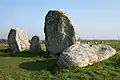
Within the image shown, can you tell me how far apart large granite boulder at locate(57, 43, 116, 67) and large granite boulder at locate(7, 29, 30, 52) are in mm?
12466

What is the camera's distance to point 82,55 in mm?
21969

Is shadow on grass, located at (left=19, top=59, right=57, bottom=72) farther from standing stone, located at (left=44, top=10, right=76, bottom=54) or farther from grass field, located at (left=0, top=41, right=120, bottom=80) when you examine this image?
standing stone, located at (left=44, top=10, right=76, bottom=54)

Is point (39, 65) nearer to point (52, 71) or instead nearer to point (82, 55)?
point (52, 71)

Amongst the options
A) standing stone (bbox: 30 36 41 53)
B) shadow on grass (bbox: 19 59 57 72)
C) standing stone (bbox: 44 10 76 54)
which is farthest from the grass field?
standing stone (bbox: 30 36 41 53)

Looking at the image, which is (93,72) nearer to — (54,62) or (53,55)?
(54,62)

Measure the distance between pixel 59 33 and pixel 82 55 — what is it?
7.29 m

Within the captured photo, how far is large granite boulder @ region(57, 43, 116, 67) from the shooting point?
837 inches

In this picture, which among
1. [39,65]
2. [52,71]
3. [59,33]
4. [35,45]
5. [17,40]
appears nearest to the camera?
[52,71]

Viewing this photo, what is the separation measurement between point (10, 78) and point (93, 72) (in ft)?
18.9

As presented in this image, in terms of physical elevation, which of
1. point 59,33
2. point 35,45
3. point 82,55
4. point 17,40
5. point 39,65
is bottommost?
point 39,65

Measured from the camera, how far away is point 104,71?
20438 mm

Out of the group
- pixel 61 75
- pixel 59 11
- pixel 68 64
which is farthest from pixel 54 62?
pixel 59 11

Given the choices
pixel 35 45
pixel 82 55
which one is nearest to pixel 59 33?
pixel 35 45

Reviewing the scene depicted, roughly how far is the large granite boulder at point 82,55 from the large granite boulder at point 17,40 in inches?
491
